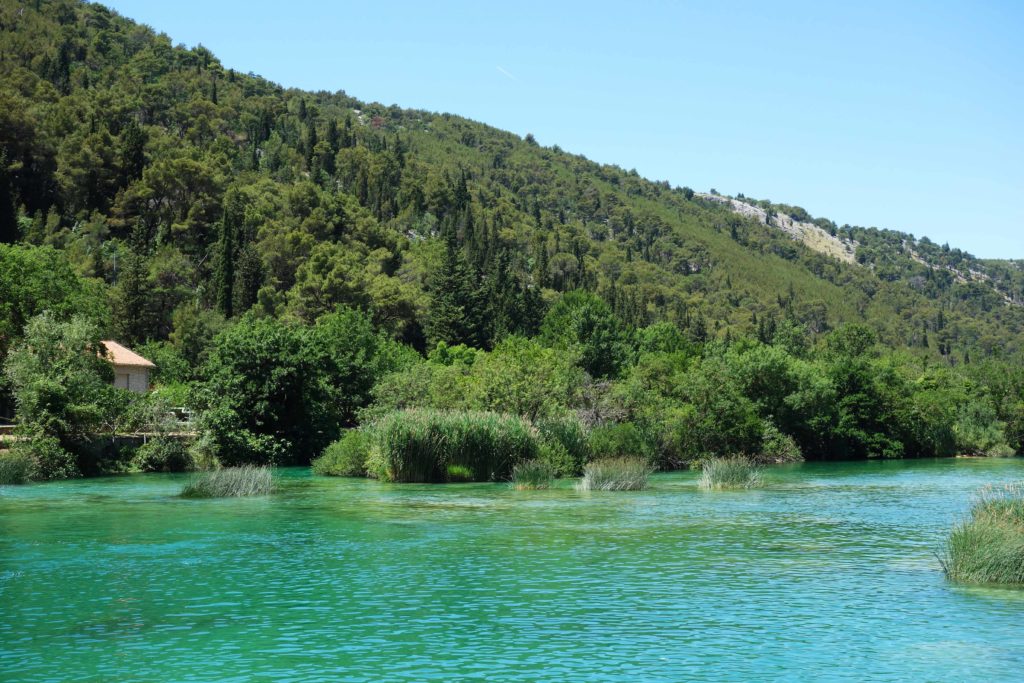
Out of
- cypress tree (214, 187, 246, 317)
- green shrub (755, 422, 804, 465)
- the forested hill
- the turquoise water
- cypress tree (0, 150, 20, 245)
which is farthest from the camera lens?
the forested hill

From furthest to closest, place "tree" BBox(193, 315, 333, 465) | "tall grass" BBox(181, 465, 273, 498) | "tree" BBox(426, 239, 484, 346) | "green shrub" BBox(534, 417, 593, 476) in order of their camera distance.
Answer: "tree" BBox(426, 239, 484, 346) < "tree" BBox(193, 315, 333, 465) < "green shrub" BBox(534, 417, 593, 476) < "tall grass" BBox(181, 465, 273, 498)

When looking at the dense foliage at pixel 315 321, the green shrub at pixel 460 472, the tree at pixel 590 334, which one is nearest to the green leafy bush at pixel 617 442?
the dense foliage at pixel 315 321

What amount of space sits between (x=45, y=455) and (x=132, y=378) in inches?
1193

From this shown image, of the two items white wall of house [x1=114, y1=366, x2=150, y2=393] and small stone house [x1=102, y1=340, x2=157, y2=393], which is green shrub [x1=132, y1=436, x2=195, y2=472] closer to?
small stone house [x1=102, y1=340, x2=157, y2=393]

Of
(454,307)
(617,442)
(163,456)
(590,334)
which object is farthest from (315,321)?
(617,442)

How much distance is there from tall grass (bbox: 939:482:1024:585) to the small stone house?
65673 millimetres

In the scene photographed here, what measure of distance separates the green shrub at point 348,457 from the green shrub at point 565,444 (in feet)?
31.1

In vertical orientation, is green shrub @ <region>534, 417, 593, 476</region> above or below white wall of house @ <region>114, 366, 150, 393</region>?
below

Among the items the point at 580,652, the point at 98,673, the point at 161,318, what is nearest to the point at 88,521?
the point at 98,673

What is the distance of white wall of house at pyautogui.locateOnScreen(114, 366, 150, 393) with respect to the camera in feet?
253

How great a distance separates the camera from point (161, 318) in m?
99.7

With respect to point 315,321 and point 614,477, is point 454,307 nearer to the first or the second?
point 315,321

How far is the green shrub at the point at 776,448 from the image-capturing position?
67.3 meters

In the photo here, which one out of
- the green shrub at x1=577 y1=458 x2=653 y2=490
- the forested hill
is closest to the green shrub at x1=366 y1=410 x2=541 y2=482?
the green shrub at x1=577 y1=458 x2=653 y2=490
